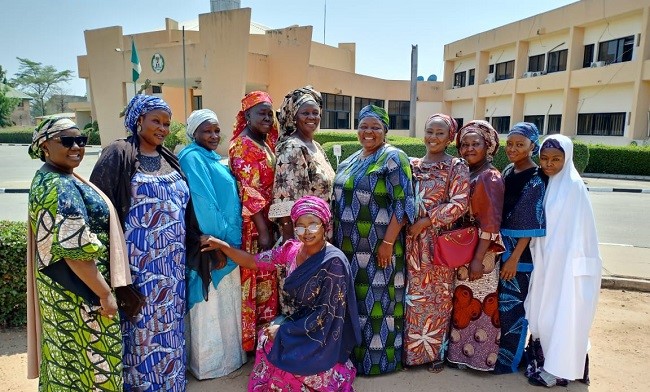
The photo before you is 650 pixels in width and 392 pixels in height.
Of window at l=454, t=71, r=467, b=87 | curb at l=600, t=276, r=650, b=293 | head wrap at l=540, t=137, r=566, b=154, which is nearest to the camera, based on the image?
head wrap at l=540, t=137, r=566, b=154

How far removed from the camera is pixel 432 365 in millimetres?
3018

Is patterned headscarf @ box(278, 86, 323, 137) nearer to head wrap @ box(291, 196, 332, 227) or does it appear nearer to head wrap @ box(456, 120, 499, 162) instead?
head wrap @ box(291, 196, 332, 227)

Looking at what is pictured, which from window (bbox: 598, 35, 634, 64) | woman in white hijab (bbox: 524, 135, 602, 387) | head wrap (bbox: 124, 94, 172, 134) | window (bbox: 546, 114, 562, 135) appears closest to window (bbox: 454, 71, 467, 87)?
window (bbox: 546, 114, 562, 135)

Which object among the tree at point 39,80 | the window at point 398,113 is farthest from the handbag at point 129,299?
the tree at point 39,80

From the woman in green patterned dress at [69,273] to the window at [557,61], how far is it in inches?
976

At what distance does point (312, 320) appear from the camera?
2.49m

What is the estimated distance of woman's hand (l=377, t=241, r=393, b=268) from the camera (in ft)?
8.96

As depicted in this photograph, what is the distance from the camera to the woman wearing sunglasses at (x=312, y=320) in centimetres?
248

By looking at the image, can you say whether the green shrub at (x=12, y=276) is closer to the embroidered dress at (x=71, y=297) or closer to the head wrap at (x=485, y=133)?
the embroidered dress at (x=71, y=297)

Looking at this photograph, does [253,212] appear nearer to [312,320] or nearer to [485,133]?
[312,320]

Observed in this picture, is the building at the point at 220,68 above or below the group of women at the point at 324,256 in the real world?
above

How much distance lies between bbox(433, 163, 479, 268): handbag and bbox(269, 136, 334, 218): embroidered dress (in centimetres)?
86

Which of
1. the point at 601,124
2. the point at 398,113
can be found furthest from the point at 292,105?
the point at 398,113

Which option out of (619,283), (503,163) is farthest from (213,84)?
(619,283)
